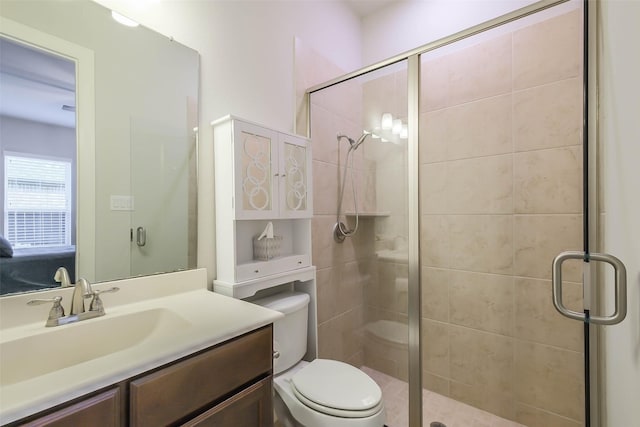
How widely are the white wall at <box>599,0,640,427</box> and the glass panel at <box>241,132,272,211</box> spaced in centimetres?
131

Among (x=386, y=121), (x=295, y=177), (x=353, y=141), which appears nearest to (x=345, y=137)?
(x=353, y=141)

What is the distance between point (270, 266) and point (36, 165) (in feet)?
3.11

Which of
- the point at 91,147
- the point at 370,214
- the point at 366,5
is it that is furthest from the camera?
the point at 366,5

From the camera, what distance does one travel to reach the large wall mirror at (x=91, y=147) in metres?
0.91

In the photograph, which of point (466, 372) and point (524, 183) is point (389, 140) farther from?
point (466, 372)

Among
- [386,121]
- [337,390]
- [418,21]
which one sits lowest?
[337,390]

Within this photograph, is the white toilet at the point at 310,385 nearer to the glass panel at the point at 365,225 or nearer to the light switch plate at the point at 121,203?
the glass panel at the point at 365,225

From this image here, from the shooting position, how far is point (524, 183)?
1.70 metres

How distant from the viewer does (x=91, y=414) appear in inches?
24.6

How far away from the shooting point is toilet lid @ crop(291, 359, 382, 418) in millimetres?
1142

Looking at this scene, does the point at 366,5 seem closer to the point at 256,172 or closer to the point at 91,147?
the point at 256,172

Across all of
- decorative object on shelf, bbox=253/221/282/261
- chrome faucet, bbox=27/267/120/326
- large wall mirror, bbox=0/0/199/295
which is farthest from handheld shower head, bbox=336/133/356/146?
chrome faucet, bbox=27/267/120/326

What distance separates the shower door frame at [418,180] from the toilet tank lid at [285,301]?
1.83 ft

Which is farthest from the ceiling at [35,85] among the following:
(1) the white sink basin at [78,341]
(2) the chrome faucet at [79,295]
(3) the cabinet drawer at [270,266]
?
(3) the cabinet drawer at [270,266]
